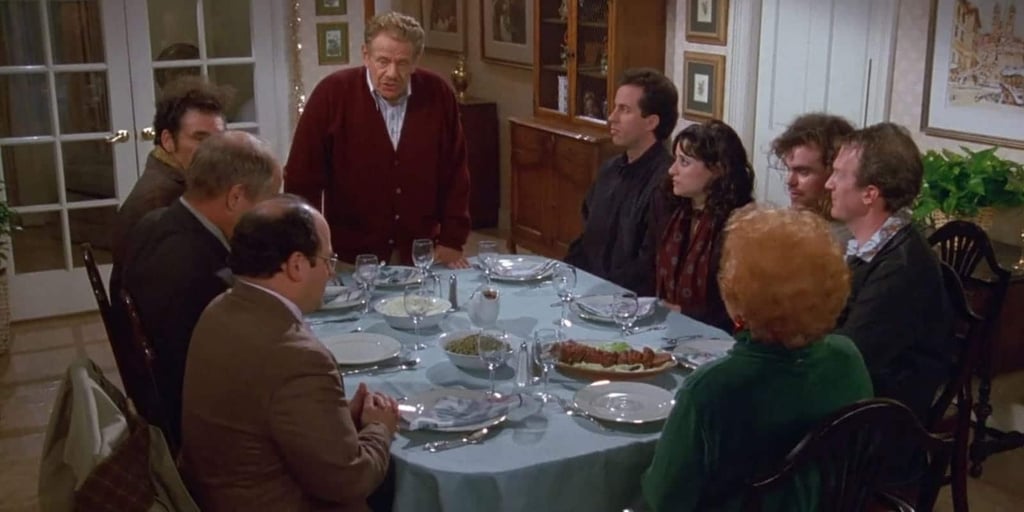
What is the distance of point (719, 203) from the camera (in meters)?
2.88

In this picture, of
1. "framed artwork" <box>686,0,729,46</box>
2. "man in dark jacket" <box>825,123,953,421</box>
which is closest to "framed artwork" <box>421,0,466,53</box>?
"framed artwork" <box>686,0,729,46</box>

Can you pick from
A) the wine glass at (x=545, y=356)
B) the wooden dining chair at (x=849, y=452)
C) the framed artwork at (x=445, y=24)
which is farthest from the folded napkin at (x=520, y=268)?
the framed artwork at (x=445, y=24)

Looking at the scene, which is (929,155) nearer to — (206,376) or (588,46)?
(588,46)

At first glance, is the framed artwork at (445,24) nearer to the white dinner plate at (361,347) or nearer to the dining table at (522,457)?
the white dinner plate at (361,347)

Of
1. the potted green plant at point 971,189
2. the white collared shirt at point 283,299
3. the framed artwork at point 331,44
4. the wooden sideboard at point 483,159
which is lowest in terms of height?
the wooden sideboard at point 483,159

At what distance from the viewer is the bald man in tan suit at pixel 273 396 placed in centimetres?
172

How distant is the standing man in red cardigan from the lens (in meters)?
3.32

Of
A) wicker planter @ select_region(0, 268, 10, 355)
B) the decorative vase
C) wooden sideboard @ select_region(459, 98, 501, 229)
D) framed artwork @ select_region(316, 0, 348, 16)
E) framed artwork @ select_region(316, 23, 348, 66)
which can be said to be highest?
framed artwork @ select_region(316, 0, 348, 16)

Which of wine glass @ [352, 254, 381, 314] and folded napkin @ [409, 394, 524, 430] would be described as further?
wine glass @ [352, 254, 381, 314]

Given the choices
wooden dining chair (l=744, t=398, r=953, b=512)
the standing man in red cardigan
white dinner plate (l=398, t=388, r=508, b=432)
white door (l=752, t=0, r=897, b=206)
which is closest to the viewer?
wooden dining chair (l=744, t=398, r=953, b=512)

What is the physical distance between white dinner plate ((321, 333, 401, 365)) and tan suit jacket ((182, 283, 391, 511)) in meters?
0.49

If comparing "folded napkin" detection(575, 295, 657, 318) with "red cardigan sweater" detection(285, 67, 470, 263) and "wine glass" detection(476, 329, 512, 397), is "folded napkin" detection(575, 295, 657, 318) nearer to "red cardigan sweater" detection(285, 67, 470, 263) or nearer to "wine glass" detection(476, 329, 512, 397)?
"wine glass" detection(476, 329, 512, 397)

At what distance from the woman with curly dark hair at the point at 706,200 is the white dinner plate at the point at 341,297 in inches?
33.8

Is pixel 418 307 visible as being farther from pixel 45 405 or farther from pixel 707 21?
pixel 707 21
